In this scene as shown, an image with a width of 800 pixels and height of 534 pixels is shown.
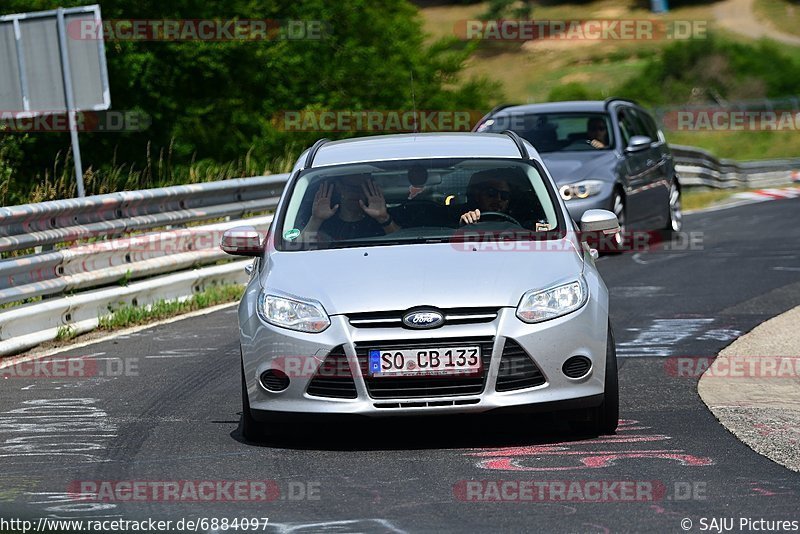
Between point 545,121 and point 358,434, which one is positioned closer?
point 358,434

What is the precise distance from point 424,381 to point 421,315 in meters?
0.31

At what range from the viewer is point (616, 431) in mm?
7605

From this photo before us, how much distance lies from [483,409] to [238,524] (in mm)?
1712

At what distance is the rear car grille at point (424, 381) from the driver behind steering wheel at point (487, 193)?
4.31 feet

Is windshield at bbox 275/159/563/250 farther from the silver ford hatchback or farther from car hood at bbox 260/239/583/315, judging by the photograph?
car hood at bbox 260/239/583/315

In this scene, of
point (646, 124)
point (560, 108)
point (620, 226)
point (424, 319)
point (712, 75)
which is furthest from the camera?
point (712, 75)

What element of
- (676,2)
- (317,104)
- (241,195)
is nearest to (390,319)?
(241,195)


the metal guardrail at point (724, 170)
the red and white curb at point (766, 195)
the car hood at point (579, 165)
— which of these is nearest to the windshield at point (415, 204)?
the car hood at point (579, 165)

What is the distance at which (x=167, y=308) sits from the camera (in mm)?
13133

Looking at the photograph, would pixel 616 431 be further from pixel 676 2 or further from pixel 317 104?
pixel 676 2

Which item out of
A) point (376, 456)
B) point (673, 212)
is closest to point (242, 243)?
point (376, 456)

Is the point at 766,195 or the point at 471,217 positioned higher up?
the point at 471,217

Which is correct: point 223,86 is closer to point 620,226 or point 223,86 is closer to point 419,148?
point 620,226

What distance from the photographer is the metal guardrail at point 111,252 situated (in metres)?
11.3
